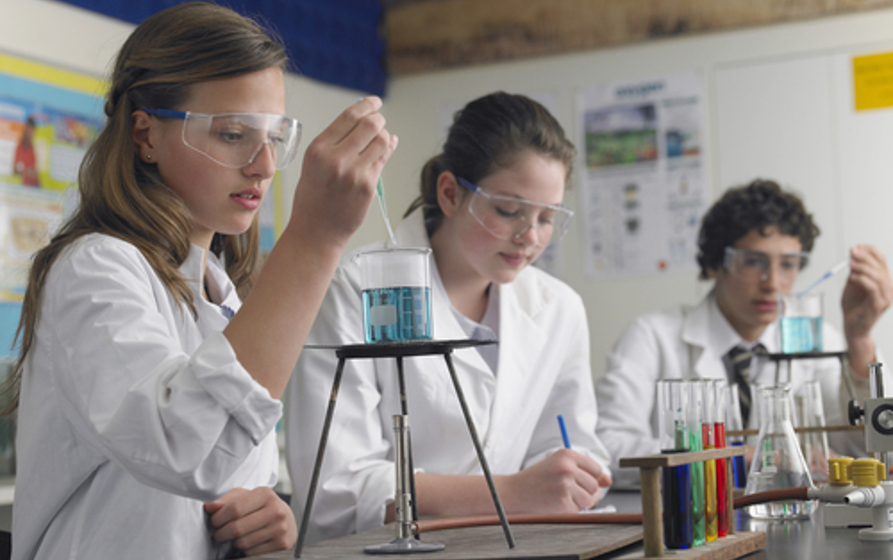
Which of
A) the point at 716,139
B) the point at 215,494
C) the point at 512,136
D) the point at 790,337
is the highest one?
the point at 716,139

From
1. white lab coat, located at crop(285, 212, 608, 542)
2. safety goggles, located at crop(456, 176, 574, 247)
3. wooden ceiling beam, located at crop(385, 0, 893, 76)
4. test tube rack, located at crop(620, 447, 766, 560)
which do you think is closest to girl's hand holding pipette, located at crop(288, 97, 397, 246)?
test tube rack, located at crop(620, 447, 766, 560)

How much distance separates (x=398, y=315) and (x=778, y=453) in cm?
80

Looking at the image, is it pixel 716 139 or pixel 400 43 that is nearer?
pixel 716 139

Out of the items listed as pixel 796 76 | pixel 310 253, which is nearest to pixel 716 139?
pixel 796 76

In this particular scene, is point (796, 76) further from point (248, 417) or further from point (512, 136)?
point (248, 417)

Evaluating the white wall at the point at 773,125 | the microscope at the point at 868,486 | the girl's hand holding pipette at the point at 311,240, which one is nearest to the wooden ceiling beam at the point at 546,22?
the white wall at the point at 773,125

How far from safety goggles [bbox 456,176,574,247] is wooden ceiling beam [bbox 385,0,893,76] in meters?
2.40

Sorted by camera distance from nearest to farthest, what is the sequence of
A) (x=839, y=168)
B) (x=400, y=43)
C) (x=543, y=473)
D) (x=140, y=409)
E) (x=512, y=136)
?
(x=140, y=409)
(x=543, y=473)
(x=512, y=136)
(x=839, y=168)
(x=400, y=43)

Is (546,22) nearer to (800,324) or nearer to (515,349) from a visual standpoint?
(800,324)

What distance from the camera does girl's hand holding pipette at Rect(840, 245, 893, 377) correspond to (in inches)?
102

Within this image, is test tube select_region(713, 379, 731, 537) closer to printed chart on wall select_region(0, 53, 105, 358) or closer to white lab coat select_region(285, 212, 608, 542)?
white lab coat select_region(285, 212, 608, 542)

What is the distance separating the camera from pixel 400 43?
463 centimetres

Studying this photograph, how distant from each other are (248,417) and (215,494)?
103mm

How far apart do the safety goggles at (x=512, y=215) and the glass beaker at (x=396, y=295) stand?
89 centimetres
